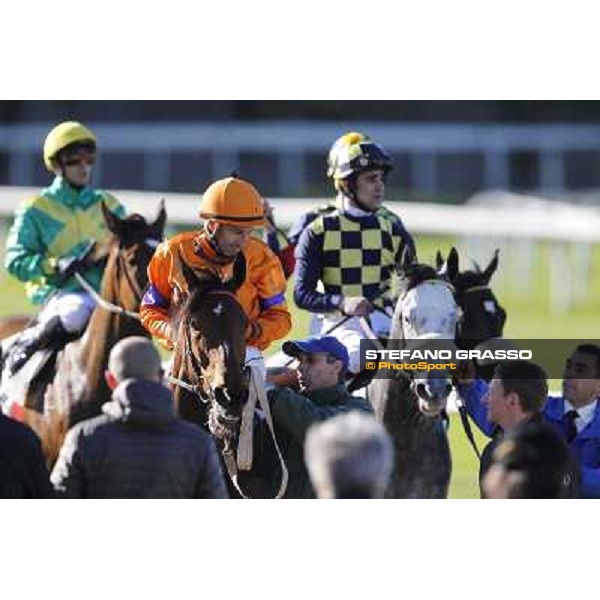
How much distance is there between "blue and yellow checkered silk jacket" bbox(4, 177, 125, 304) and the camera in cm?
803

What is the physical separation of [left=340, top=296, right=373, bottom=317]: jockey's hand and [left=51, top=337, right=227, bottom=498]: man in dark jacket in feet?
5.72

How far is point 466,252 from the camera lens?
13.1 m

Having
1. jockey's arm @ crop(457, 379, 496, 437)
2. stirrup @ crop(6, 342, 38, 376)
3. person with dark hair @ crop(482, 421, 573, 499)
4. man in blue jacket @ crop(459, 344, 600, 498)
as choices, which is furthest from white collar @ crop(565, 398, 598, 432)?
stirrup @ crop(6, 342, 38, 376)

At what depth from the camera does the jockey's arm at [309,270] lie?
23.9 feet

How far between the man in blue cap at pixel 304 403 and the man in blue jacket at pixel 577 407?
586 millimetres

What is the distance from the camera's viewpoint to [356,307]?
7141 millimetres

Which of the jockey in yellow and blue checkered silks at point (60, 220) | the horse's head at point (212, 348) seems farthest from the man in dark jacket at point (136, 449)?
the jockey in yellow and blue checkered silks at point (60, 220)

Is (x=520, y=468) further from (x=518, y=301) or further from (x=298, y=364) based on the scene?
(x=518, y=301)

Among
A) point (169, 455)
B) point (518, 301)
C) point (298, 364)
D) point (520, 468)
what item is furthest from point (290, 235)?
point (518, 301)

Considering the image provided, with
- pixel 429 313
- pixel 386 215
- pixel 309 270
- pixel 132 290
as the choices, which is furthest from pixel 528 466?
pixel 132 290

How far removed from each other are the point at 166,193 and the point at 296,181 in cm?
92

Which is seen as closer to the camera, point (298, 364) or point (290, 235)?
point (298, 364)

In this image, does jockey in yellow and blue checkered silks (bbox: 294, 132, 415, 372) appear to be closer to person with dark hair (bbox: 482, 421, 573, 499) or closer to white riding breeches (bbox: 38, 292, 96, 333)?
white riding breeches (bbox: 38, 292, 96, 333)

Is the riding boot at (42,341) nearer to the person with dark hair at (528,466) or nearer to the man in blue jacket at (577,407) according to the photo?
the man in blue jacket at (577,407)
